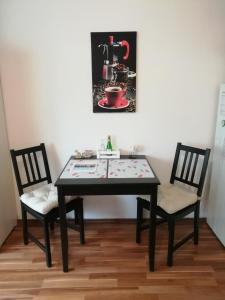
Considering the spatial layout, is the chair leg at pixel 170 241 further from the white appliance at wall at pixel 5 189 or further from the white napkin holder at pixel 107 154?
the white appliance at wall at pixel 5 189

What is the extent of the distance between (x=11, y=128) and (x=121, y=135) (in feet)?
3.88

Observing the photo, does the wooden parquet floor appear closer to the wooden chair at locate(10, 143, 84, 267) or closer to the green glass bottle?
the wooden chair at locate(10, 143, 84, 267)

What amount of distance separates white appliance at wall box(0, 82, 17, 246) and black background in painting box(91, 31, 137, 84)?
3.35ft

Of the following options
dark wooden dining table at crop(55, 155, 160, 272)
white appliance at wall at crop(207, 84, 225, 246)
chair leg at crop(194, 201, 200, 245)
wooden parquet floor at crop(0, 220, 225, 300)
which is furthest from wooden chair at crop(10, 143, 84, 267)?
white appliance at wall at crop(207, 84, 225, 246)

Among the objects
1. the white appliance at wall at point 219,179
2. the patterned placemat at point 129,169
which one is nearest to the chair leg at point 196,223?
the white appliance at wall at point 219,179

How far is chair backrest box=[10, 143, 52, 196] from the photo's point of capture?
93.2 inches

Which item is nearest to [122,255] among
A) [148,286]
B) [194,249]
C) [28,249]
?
[148,286]

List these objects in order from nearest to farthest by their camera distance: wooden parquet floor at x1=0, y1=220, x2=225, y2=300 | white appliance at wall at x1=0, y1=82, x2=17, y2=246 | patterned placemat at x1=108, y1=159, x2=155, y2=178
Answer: wooden parquet floor at x1=0, y1=220, x2=225, y2=300, patterned placemat at x1=108, y1=159, x2=155, y2=178, white appliance at wall at x1=0, y1=82, x2=17, y2=246

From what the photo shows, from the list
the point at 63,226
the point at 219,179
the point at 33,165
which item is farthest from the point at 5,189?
the point at 219,179

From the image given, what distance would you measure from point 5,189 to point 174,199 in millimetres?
1710

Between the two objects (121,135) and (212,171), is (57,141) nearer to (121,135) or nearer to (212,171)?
(121,135)

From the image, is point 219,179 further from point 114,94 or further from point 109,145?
point 114,94

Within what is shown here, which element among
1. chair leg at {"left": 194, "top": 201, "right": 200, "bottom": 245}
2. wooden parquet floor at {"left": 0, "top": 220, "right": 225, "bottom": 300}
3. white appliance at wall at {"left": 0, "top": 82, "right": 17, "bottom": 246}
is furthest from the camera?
white appliance at wall at {"left": 0, "top": 82, "right": 17, "bottom": 246}

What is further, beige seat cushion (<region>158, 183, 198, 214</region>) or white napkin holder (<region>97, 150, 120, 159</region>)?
white napkin holder (<region>97, 150, 120, 159</region>)
